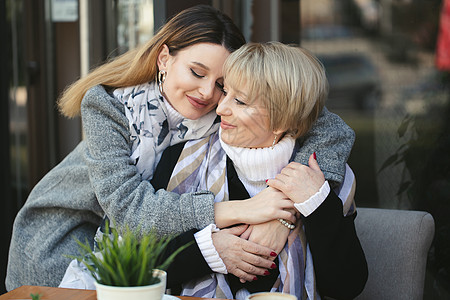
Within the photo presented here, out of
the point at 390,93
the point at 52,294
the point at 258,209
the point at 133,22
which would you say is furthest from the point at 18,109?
the point at 52,294

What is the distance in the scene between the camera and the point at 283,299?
1.11 m

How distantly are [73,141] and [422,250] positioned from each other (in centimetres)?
279

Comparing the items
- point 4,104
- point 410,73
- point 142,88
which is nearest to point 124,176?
point 142,88

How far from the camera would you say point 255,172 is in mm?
1820

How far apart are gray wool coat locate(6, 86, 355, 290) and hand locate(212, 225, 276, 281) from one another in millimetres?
78

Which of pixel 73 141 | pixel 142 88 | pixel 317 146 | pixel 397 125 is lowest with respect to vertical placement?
pixel 73 141

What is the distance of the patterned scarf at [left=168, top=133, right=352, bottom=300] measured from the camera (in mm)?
1739

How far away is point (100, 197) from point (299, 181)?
593mm

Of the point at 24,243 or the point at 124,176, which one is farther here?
the point at 24,243

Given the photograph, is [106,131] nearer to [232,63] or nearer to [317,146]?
[232,63]

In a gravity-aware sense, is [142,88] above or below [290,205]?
above

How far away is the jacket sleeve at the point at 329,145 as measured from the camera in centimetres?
179

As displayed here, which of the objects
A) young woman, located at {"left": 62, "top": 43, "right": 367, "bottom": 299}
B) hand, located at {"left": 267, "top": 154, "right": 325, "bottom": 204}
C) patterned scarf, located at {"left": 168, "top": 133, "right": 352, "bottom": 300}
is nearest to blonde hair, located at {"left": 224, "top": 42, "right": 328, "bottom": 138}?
young woman, located at {"left": 62, "top": 43, "right": 367, "bottom": 299}

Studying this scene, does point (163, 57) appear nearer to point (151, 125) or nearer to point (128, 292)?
point (151, 125)
